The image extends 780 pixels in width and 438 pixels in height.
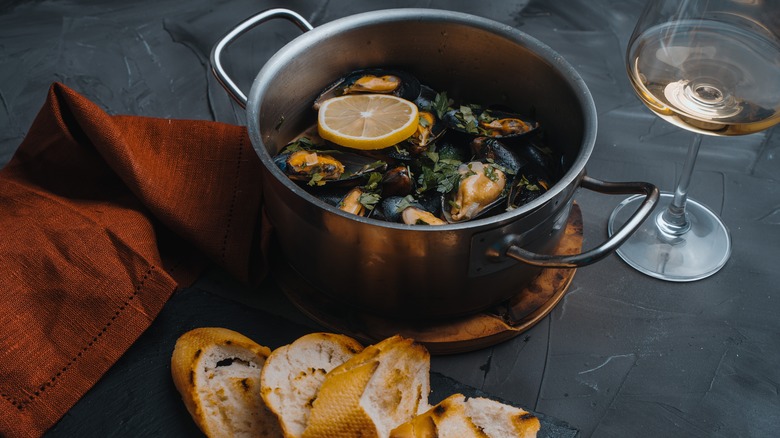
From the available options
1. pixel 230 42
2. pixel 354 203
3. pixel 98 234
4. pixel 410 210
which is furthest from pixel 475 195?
pixel 98 234

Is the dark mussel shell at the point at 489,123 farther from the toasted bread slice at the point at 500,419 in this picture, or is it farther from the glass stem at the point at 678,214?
the toasted bread slice at the point at 500,419

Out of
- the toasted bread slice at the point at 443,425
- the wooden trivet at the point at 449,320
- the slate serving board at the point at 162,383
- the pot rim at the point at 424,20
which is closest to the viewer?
the toasted bread slice at the point at 443,425

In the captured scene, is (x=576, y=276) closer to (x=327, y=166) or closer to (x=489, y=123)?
(x=489, y=123)

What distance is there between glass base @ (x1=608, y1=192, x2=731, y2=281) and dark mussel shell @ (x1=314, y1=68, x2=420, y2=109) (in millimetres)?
703

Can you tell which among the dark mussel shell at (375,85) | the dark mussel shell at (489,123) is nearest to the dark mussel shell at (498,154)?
the dark mussel shell at (489,123)

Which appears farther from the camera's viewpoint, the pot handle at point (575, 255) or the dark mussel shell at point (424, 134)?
the dark mussel shell at point (424, 134)

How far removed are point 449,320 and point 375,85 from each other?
71cm

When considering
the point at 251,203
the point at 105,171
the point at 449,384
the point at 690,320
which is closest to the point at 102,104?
the point at 105,171

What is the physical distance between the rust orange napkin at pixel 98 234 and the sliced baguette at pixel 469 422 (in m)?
0.73

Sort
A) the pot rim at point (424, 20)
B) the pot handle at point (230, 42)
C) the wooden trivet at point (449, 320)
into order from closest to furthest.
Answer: the pot rim at point (424, 20) → the wooden trivet at point (449, 320) → the pot handle at point (230, 42)

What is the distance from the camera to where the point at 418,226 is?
5.35 ft

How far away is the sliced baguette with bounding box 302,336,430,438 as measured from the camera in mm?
1562

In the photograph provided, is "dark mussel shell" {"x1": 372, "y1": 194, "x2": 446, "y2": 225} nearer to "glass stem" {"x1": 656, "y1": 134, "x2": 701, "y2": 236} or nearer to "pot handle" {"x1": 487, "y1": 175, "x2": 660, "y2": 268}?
"pot handle" {"x1": 487, "y1": 175, "x2": 660, "y2": 268}

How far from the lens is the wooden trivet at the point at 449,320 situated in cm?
194
